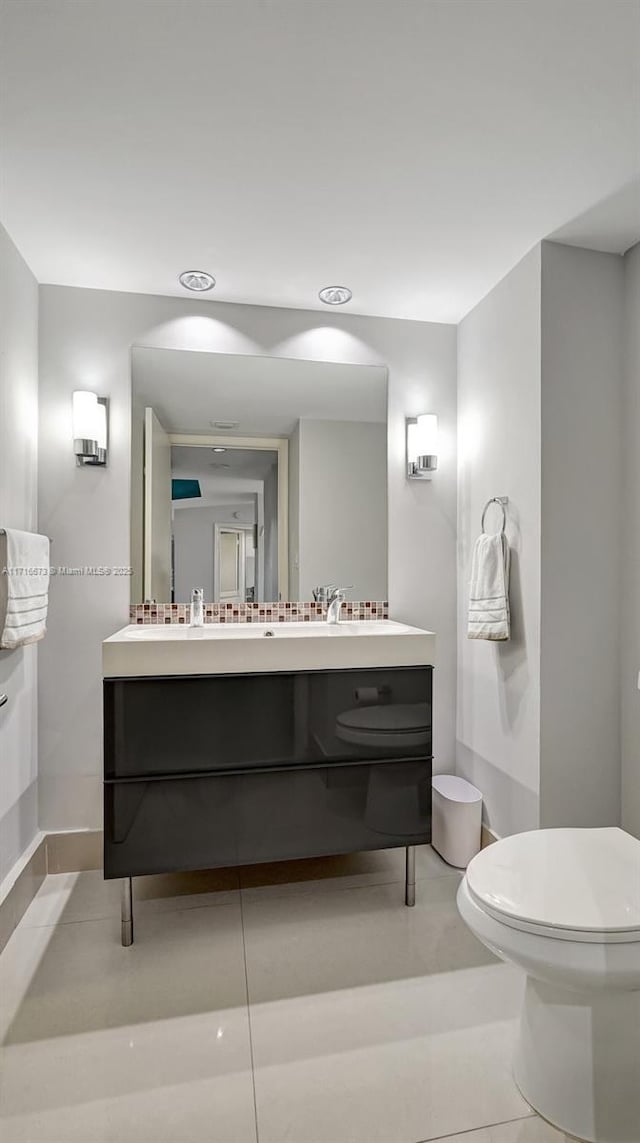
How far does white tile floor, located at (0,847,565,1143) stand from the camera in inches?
49.0

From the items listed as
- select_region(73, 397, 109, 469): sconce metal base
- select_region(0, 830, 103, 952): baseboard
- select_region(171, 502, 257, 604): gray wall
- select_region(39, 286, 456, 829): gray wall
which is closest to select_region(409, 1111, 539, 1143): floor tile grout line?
select_region(0, 830, 103, 952): baseboard

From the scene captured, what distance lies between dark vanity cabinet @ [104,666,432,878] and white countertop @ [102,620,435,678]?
34mm

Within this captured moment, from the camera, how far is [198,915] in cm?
199

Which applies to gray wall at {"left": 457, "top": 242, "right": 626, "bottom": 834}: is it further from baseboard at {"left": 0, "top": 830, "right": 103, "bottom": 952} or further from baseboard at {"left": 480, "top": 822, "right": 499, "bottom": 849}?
baseboard at {"left": 0, "top": 830, "right": 103, "bottom": 952}

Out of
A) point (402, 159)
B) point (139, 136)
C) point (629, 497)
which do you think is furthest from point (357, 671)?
point (139, 136)

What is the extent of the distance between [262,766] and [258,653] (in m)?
0.36

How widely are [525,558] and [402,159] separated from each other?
4.22 ft

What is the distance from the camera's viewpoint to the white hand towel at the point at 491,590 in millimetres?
2109

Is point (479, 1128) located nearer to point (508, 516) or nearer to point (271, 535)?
point (508, 516)

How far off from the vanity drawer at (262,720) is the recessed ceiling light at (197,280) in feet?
4.89

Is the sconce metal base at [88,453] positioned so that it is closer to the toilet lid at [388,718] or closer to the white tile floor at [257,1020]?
the toilet lid at [388,718]

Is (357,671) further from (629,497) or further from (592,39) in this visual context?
(592,39)

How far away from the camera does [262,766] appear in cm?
187

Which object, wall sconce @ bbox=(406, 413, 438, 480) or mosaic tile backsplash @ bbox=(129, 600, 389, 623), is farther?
wall sconce @ bbox=(406, 413, 438, 480)
